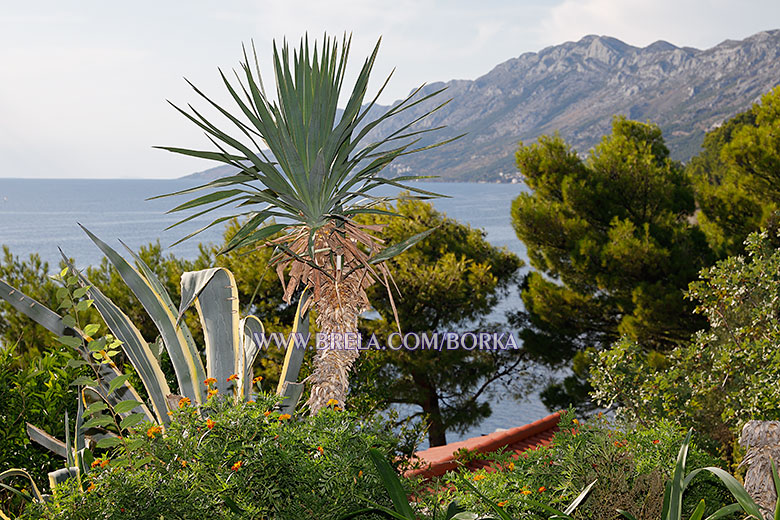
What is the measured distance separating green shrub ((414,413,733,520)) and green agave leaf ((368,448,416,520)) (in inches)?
11.5

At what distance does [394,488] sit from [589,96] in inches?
6806

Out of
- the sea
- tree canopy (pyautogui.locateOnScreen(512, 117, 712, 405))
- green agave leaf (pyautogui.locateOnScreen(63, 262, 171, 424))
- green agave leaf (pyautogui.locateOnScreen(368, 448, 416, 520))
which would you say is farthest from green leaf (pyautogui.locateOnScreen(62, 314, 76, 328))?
the sea

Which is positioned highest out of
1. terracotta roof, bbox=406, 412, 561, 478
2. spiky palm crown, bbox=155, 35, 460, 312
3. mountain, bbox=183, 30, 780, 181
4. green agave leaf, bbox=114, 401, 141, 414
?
mountain, bbox=183, 30, 780, 181

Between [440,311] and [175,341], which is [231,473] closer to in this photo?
[175,341]

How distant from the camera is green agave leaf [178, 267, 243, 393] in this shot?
142 inches

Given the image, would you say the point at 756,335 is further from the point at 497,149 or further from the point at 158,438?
the point at 497,149

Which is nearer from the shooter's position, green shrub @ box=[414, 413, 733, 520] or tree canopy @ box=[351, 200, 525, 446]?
green shrub @ box=[414, 413, 733, 520]

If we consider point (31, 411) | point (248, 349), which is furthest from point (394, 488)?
point (31, 411)

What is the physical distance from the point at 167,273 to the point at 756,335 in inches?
273

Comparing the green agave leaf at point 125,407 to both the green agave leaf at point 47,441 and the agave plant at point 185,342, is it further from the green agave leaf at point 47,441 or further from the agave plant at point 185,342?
the green agave leaf at point 47,441

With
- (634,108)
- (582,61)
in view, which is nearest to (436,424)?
(634,108)

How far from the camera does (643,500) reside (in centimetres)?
247

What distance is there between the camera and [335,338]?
11.6 ft

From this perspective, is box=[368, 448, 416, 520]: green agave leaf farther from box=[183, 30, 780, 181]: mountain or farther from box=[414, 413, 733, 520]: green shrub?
box=[183, 30, 780, 181]: mountain
